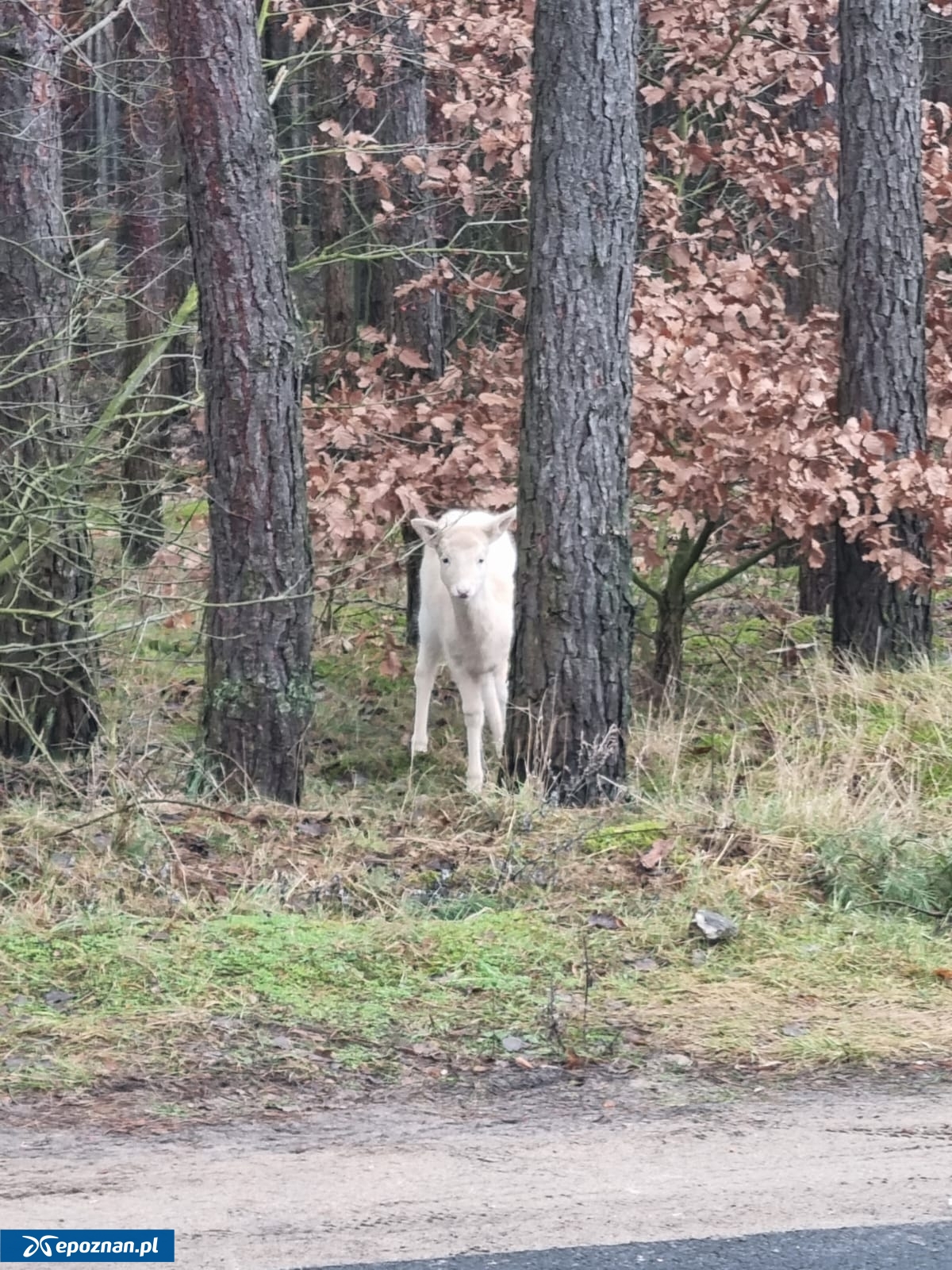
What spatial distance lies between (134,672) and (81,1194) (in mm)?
8671

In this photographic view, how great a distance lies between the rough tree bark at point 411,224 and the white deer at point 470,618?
1.53 m

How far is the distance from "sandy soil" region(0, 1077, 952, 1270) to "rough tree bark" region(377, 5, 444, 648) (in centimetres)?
842

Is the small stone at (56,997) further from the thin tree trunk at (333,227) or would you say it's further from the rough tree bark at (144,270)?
the thin tree trunk at (333,227)

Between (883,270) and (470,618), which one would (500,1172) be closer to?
(470,618)

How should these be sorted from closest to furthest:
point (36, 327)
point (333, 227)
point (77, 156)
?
point (36, 327), point (77, 156), point (333, 227)

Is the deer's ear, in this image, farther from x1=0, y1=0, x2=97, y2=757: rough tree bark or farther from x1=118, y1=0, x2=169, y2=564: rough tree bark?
x1=0, y1=0, x2=97, y2=757: rough tree bark

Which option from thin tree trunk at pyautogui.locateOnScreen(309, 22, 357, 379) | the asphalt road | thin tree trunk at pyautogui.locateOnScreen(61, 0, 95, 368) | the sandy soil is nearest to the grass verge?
the sandy soil

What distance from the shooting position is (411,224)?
14.8m

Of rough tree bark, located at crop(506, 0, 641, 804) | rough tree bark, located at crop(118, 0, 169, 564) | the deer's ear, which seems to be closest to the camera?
rough tree bark, located at crop(506, 0, 641, 804)

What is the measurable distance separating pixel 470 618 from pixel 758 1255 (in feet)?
24.5

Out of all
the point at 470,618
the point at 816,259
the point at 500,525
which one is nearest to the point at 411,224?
the point at 816,259

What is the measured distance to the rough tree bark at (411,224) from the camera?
1380 cm

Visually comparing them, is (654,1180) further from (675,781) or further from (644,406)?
(644,406)

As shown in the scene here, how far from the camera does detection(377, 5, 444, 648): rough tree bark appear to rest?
13.8m
